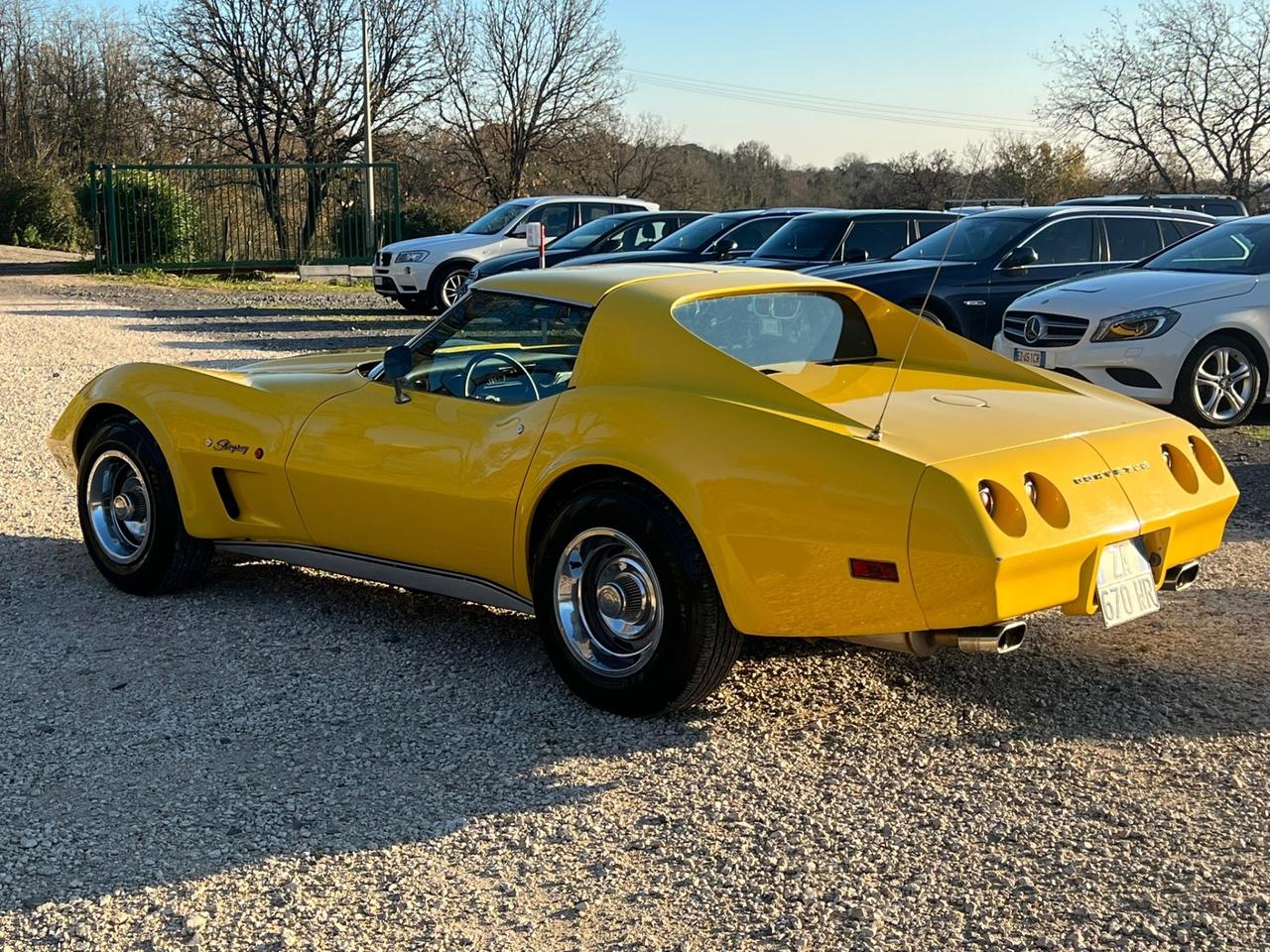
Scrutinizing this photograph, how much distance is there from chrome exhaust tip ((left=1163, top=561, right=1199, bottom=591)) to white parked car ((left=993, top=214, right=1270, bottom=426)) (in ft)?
17.3

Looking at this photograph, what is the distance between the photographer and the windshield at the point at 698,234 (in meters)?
15.4

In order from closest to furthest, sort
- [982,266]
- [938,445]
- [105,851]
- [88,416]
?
[105,851]
[938,445]
[88,416]
[982,266]

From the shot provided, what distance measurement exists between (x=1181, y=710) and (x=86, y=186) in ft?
94.8

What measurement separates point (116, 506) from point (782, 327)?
2.96 m

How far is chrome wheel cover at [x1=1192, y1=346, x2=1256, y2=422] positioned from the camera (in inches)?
371

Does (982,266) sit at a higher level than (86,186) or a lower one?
lower

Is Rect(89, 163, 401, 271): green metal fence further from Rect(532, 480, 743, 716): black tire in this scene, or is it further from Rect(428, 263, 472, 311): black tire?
Rect(532, 480, 743, 716): black tire

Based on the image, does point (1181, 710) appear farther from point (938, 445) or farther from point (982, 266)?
point (982, 266)

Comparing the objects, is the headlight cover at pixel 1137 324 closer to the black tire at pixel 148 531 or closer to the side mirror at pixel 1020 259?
the side mirror at pixel 1020 259

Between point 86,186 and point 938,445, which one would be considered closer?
point 938,445

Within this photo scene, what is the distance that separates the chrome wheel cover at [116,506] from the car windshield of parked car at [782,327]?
2.63m

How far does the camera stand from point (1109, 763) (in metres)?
3.85

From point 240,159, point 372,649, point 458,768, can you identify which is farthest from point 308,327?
point 240,159

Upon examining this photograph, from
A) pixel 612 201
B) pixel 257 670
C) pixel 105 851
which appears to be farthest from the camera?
pixel 612 201
